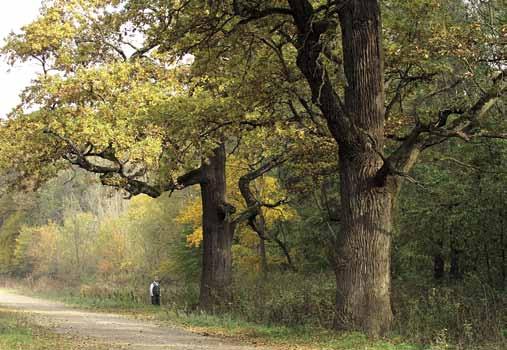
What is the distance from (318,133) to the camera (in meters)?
16.5

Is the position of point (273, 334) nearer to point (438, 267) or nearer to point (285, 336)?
point (285, 336)

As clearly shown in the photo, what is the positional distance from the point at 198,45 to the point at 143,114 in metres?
7.14

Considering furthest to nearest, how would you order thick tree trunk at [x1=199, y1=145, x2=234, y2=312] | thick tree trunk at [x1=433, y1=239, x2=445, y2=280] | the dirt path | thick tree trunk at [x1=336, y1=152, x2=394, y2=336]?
thick tree trunk at [x1=199, y1=145, x2=234, y2=312], thick tree trunk at [x1=433, y1=239, x2=445, y2=280], thick tree trunk at [x1=336, y1=152, x2=394, y2=336], the dirt path

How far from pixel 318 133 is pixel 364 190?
3.94m

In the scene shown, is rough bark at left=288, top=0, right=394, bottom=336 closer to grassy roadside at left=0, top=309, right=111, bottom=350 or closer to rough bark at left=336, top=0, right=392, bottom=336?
rough bark at left=336, top=0, right=392, bottom=336

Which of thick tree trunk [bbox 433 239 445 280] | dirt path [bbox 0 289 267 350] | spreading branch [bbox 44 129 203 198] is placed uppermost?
spreading branch [bbox 44 129 203 198]

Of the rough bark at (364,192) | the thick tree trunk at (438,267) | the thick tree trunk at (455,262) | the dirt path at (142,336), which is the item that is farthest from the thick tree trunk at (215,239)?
the rough bark at (364,192)

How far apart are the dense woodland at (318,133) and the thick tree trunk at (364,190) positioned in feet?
0.10

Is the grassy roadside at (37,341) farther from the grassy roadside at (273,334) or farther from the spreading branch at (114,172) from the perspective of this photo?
the spreading branch at (114,172)

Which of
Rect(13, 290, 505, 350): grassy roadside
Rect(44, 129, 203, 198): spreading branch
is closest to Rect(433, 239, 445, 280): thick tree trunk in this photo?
Rect(13, 290, 505, 350): grassy roadside

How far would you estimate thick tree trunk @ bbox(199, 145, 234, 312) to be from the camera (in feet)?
73.9

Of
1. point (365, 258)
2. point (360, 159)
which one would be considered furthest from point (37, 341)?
point (360, 159)

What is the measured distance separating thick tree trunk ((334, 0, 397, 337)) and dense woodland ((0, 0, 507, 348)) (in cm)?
3

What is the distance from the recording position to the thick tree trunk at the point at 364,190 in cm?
1262
